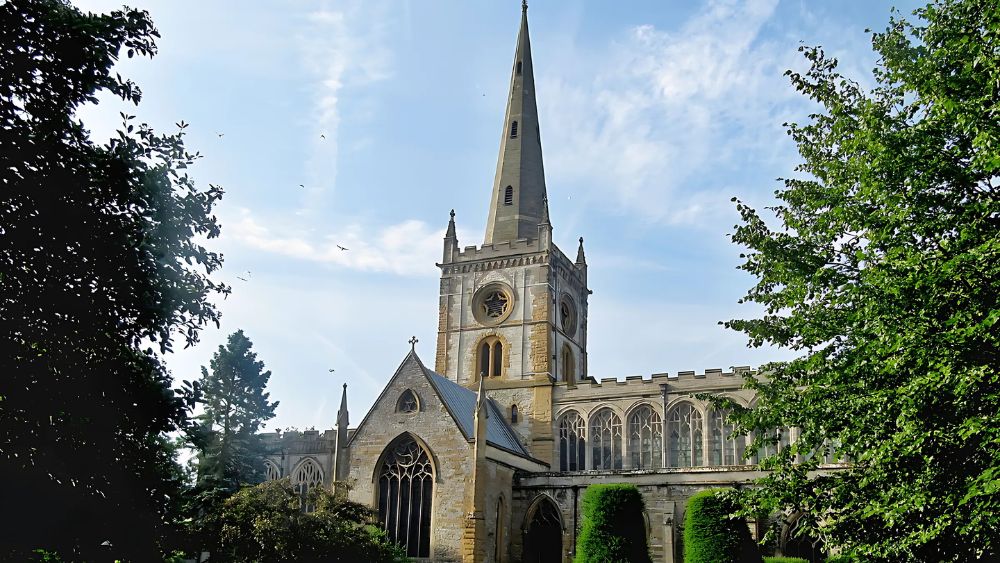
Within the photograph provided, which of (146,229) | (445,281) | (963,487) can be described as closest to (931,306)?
(963,487)

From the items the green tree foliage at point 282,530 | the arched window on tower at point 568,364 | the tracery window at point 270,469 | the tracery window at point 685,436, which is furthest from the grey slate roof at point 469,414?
the tracery window at point 270,469

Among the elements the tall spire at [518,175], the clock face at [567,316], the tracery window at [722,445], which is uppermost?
the tall spire at [518,175]

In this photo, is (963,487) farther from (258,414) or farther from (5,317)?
(258,414)

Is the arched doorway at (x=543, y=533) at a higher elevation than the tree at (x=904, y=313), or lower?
lower

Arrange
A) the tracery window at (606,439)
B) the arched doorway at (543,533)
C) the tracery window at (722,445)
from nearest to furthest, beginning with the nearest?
the arched doorway at (543,533) < the tracery window at (722,445) < the tracery window at (606,439)

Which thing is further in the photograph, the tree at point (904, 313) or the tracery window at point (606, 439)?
the tracery window at point (606, 439)

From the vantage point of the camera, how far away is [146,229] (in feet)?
44.1

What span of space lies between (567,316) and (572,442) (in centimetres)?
745

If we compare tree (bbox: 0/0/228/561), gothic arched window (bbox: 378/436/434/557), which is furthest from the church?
tree (bbox: 0/0/228/561)

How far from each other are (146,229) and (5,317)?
254 centimetres

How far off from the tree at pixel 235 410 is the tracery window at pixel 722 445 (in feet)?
69.9

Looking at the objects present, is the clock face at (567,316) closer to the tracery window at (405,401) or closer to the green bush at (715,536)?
the tracery window at (405,401)

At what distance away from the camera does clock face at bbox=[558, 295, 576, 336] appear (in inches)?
1836

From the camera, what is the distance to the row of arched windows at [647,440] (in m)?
39.8
